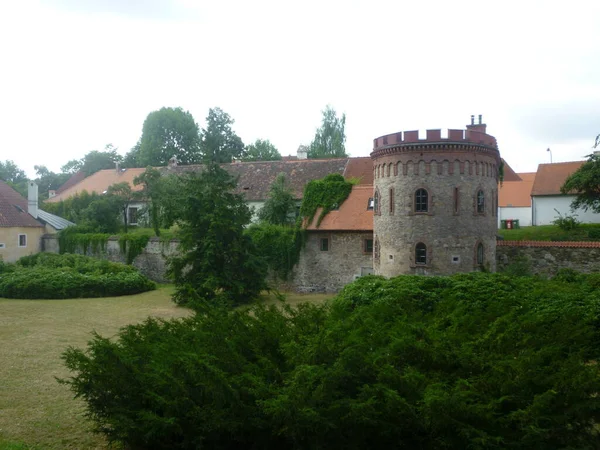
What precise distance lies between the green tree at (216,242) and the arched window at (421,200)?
846 cm

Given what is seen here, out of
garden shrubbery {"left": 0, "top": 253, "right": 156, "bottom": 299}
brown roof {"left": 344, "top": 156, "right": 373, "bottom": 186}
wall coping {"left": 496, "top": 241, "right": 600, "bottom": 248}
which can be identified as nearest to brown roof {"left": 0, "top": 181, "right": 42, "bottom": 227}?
garden shrubbery {"left": 0, "top": 253, "right": 156, "bottom": 299}

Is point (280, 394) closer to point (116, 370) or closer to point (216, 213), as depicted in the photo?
point (116, 370)

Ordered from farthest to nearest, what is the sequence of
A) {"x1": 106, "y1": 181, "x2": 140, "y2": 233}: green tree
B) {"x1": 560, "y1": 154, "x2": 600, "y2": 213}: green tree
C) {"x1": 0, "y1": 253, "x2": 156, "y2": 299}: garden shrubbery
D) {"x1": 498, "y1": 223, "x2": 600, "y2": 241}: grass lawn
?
1. {"x1": 106, "y1": 181, "x2": 140, "y2": 233}: green tree
2. {"x1": 498, "y1": 223, "x2": 600, "y2": 241}: grass lawn
3. {"x1": 560, "y1": 154, "x2": 600, "y2": 213}: green tree
4. {"x1": 0, "y1": 253, "x2": 156, "y2": 299}: garden shrubbery

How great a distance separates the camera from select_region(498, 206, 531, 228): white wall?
41.5 m

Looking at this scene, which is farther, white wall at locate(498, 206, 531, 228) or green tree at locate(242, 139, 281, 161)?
green tree at locate(242, 139, 281, 161)

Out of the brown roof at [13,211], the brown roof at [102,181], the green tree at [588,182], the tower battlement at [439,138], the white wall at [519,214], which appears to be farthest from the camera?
the brown roof at [102,181]

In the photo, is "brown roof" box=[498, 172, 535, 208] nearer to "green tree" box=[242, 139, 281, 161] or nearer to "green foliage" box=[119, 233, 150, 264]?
"green tree" box=[242, 139, 281, 161]

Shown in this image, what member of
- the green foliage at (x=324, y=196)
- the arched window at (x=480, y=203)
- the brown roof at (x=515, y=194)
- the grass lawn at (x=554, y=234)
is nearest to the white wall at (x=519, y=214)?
the brown roof at (x=515, y=194)

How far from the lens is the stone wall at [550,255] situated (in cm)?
2383

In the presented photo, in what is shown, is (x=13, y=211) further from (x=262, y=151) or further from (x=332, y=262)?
(x=262, y=151)

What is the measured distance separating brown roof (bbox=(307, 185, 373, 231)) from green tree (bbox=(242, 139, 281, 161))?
29.5 m

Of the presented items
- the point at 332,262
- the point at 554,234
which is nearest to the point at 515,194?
the point at 554,234

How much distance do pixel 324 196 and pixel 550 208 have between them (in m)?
17.6

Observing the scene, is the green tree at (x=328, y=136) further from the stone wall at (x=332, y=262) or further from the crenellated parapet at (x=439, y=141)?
the crenellated parapet at (x=439, y=141)
